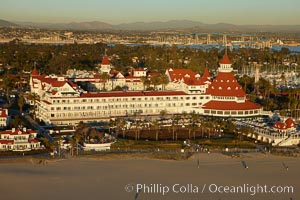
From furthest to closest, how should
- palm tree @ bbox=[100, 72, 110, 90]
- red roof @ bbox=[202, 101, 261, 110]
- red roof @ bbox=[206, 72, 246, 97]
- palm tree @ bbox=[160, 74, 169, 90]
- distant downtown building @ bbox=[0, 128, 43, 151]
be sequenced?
palm tree @ bbox=[100, 72, 110, 90] → palm tree @ bbox=[160, 74, 169, 90] → red roof @ bbox=[206, 72, 246, 97] → red roof @ bbox=[202, 101, 261, 110] → distant downtown building @ bbox=[0, 128, 43, 151]

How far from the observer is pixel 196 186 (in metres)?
25.7

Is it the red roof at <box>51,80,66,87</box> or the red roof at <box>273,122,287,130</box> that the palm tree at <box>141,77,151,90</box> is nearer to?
the red roof at <box>51,80,66,87</box>

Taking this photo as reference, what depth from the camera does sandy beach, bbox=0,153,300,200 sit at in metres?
24.3

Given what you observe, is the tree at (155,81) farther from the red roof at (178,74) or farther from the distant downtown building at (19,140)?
the distant downtown building at (19,140)

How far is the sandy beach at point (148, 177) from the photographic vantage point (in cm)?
2430

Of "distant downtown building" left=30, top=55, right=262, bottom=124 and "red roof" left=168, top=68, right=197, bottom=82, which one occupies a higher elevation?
"red roof" left=168, top=68, right=197, bottom=82

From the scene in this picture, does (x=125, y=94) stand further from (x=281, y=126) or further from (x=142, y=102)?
(x=281, y=126)

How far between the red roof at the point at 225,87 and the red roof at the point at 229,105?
2.70ft

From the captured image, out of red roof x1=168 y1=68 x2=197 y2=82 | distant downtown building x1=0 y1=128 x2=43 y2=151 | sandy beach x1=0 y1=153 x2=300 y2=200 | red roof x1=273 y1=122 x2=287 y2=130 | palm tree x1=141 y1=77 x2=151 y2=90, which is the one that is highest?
red roof x1=168 y1=68 x2=197 y2=82

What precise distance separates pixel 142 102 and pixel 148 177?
Answer: 18.9m

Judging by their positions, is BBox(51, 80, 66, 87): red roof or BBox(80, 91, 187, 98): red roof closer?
BBox(80, 91, 187, 98): red roof

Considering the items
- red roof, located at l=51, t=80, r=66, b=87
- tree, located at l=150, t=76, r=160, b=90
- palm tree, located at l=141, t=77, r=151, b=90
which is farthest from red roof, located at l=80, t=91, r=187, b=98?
palm tree, located at l=141, t=77, r=151, b=90

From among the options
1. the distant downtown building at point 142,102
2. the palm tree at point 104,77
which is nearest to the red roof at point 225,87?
the distant downtown building at point 142,102

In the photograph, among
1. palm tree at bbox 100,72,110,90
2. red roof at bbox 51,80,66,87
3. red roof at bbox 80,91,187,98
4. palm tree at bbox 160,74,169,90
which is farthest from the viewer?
palm tree at bbox 100,72,110,90
